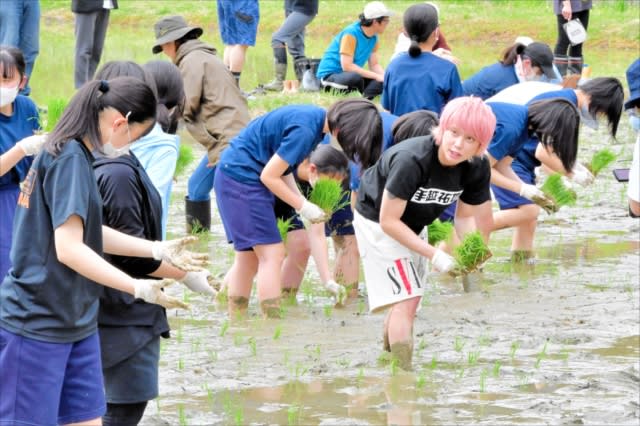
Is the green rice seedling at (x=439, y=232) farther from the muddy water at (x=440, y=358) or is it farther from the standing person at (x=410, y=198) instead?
the standing person at (x=410, y=198)

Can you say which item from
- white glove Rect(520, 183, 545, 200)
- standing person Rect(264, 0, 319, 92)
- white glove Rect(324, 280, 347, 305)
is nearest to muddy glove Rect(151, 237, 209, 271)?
white glove Rect(324, 280, 347, 305)

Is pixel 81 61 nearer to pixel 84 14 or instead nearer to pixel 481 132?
pixel 84 14

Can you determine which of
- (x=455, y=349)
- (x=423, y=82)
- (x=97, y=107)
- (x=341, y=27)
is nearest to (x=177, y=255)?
(x=97, y=107)

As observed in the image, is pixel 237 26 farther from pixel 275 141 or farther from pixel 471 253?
pixel 471 253

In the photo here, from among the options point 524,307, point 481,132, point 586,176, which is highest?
point 481,132

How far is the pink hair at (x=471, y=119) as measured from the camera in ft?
17.3

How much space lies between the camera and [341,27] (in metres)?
21.0

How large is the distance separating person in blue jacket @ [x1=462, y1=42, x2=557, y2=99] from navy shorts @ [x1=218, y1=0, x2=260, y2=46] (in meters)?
3.33

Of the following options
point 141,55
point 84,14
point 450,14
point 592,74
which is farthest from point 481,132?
point 450,14

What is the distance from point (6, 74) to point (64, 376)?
88.6 inches

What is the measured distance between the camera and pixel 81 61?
476 inches

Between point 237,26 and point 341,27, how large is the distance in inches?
337

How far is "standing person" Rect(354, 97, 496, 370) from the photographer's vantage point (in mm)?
5344

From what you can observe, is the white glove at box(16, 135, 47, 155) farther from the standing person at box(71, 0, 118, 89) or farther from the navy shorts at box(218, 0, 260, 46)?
the navy shorts at box(218, 0, 260, 46)
